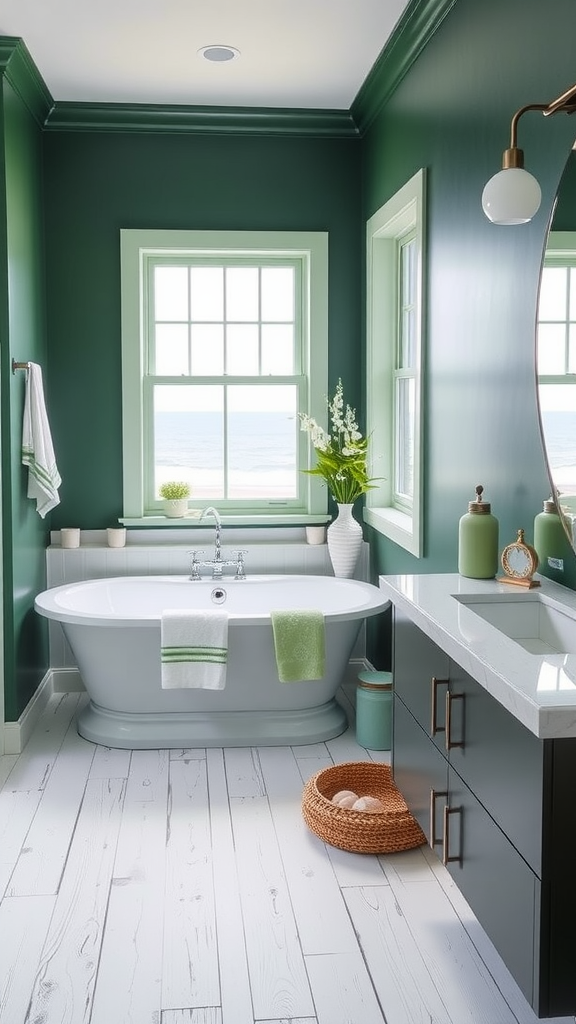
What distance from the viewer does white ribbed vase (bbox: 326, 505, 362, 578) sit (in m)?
4.95

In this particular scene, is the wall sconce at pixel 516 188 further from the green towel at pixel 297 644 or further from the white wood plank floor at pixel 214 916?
the green towel at pixel 297 644

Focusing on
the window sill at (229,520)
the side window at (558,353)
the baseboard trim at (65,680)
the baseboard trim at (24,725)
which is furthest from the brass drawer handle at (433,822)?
the baseboard trim at (65,680)

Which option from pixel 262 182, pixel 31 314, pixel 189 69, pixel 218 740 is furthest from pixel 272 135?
pixel 218 740

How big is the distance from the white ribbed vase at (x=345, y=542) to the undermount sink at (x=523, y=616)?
2331mm

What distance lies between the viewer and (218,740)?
422cm

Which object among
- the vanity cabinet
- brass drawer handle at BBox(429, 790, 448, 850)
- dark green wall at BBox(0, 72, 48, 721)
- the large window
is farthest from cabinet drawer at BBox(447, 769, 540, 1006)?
the large window

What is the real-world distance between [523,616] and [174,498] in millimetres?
2875

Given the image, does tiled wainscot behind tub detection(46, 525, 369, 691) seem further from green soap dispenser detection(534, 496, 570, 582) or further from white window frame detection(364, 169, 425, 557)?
green soap dispenser detection(534, 496, 570, 582)

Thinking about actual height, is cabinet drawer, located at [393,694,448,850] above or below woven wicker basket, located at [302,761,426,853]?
above

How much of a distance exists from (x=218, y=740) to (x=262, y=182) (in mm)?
2787

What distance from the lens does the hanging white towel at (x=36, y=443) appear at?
14.5ft

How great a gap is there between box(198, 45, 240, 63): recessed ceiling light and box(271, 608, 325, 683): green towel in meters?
2.33

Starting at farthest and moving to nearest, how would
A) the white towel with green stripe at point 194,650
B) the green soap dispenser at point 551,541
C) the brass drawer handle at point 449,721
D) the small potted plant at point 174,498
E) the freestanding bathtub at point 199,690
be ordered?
the small potted plant at point 174,498, the freestanding bathtub at point 199,690, the white towel with green stripe at point 194,650, the green soap dispenser at point 551,541, the brass drawer handle at point 449,721

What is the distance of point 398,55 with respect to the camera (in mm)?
4090
